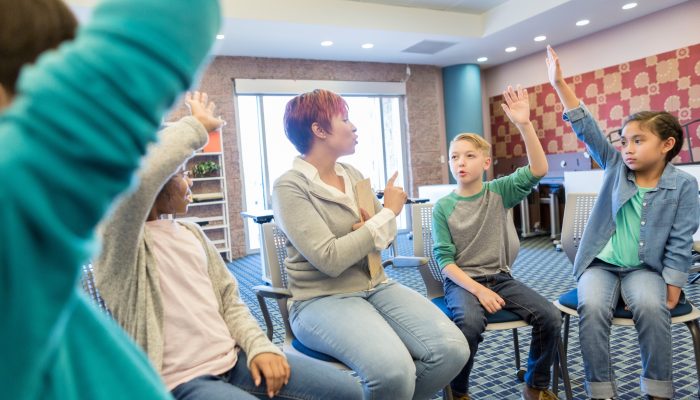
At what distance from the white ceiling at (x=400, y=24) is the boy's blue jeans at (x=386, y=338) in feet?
13.8

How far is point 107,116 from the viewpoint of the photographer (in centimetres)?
28

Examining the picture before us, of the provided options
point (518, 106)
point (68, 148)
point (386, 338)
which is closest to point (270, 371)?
point (386, 338)

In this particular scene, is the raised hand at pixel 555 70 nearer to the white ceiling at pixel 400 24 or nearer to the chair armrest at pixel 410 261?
the chair armrest at pixel 410 261

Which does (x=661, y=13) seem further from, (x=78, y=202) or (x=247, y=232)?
(x=78, y=202)

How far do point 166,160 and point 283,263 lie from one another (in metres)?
1.04

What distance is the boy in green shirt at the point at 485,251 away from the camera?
68.1 inches

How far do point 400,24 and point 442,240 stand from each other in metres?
4.60

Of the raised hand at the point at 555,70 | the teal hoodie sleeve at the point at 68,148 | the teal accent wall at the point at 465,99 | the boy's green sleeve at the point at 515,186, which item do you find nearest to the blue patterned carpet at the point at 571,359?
the boy's green sleeve at the point at 515,186

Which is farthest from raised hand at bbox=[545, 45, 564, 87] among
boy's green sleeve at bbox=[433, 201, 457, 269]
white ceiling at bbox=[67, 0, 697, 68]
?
white ceiling at bbox=[67, 0, 697, 68]

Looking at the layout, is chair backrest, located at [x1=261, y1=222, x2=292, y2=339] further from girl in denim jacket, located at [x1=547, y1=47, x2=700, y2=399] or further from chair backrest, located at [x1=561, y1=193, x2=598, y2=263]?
chair backrest, located at [x1=561, y1=193, x2=598, y2=263]

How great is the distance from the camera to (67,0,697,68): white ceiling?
207 inches

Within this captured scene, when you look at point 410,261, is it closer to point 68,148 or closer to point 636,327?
point 636,327

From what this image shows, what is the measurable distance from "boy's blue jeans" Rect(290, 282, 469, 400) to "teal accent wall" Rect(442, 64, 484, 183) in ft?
21.6

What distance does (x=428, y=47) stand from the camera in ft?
22.1
